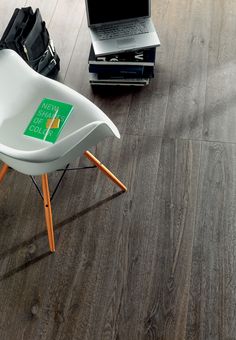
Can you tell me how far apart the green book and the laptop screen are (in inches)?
27.4

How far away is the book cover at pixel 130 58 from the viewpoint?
2.16 meters

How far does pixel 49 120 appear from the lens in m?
1.67

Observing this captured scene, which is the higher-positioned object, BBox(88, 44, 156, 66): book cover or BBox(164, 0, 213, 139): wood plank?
BBox(88, 44, 156, 66): book cover

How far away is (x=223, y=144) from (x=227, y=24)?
85 cm

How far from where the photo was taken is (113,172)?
2068 mm

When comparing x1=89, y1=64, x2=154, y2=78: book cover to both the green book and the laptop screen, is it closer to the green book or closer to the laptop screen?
the laptop screen

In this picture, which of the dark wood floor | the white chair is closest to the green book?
the white chair

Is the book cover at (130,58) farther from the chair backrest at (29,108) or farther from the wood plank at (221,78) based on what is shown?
the chair backrest at (29,108)

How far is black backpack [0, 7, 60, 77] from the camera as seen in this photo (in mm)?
2031

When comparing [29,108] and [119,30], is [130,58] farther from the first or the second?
[29,108]

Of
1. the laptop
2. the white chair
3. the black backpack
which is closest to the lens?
the white chair

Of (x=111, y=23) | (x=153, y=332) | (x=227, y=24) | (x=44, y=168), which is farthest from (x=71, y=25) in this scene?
(x=153, y=332)

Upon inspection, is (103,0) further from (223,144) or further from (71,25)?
(223,144)

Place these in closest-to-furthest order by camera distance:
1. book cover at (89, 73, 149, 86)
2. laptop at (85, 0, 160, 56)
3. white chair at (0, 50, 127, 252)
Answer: white chair at (0, 50, 127, 252)
laptop at (85, 0, 160, 56)
book cover at (89, 73, 149, 86)
